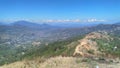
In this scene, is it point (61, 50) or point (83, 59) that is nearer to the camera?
point (83, 59)

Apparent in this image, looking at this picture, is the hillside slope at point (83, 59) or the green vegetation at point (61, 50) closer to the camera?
the hillside slope at point (83, 59)

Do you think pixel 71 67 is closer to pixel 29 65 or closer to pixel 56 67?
pixel 56 67

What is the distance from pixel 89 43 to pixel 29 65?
14445mm

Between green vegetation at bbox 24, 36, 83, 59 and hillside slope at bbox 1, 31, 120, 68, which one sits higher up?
hillside slope at bbox 1, 31, 120, 68

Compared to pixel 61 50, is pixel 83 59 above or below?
above

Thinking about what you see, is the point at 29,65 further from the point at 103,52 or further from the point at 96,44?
the point at 96,44

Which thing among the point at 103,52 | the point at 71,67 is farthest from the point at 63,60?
the point at 103,52

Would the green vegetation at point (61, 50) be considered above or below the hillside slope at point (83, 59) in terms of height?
below

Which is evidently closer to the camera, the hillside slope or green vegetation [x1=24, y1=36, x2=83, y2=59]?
the hillside slope

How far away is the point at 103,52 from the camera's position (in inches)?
1256

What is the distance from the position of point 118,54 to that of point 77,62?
1139cm

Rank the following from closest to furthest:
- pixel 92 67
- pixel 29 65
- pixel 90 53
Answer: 1. pixel 92 67
2. pixel 29 65
3. pixel 90 53

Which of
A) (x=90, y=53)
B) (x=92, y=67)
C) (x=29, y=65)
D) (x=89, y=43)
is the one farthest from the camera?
(x=89, y=43)

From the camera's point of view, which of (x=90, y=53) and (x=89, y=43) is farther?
(x=89, y=43)
